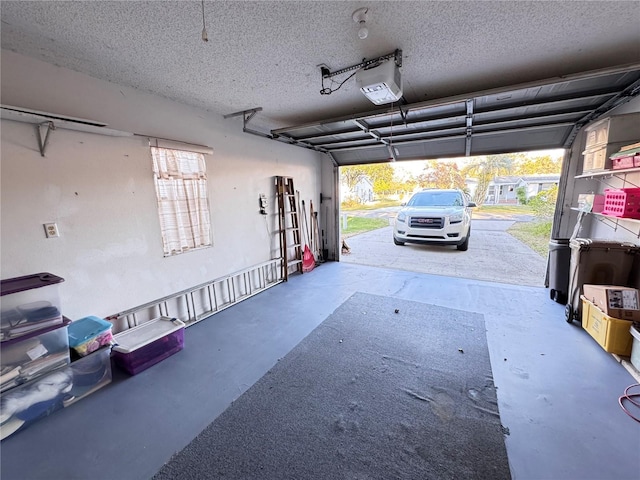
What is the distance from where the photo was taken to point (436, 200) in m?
6.68

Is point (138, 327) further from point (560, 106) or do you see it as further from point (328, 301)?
point (560, 106)

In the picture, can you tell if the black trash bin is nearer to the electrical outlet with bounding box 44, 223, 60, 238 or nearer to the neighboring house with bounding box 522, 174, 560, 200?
the electrical outlet with bounding box 44, 223, 60, 238

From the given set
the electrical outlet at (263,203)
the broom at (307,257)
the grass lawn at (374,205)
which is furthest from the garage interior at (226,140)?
the grass lawn at (374,205)

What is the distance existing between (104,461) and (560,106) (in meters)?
5.27

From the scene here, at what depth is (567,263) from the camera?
3303 millimetres

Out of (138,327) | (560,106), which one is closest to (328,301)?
(138,327)

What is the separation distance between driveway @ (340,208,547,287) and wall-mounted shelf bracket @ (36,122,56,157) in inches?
194

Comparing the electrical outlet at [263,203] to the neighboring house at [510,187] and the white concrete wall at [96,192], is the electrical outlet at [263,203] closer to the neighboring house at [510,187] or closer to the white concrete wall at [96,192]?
the white concrete wall at [96,192]

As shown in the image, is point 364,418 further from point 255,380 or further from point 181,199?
point 181,199

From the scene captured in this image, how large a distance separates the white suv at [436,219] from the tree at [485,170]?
26.1ft

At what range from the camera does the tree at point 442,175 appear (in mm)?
13617

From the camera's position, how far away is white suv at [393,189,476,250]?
19.9 ft

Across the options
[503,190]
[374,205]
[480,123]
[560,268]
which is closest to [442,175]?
[374,205]

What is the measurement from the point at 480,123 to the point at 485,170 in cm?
1173
